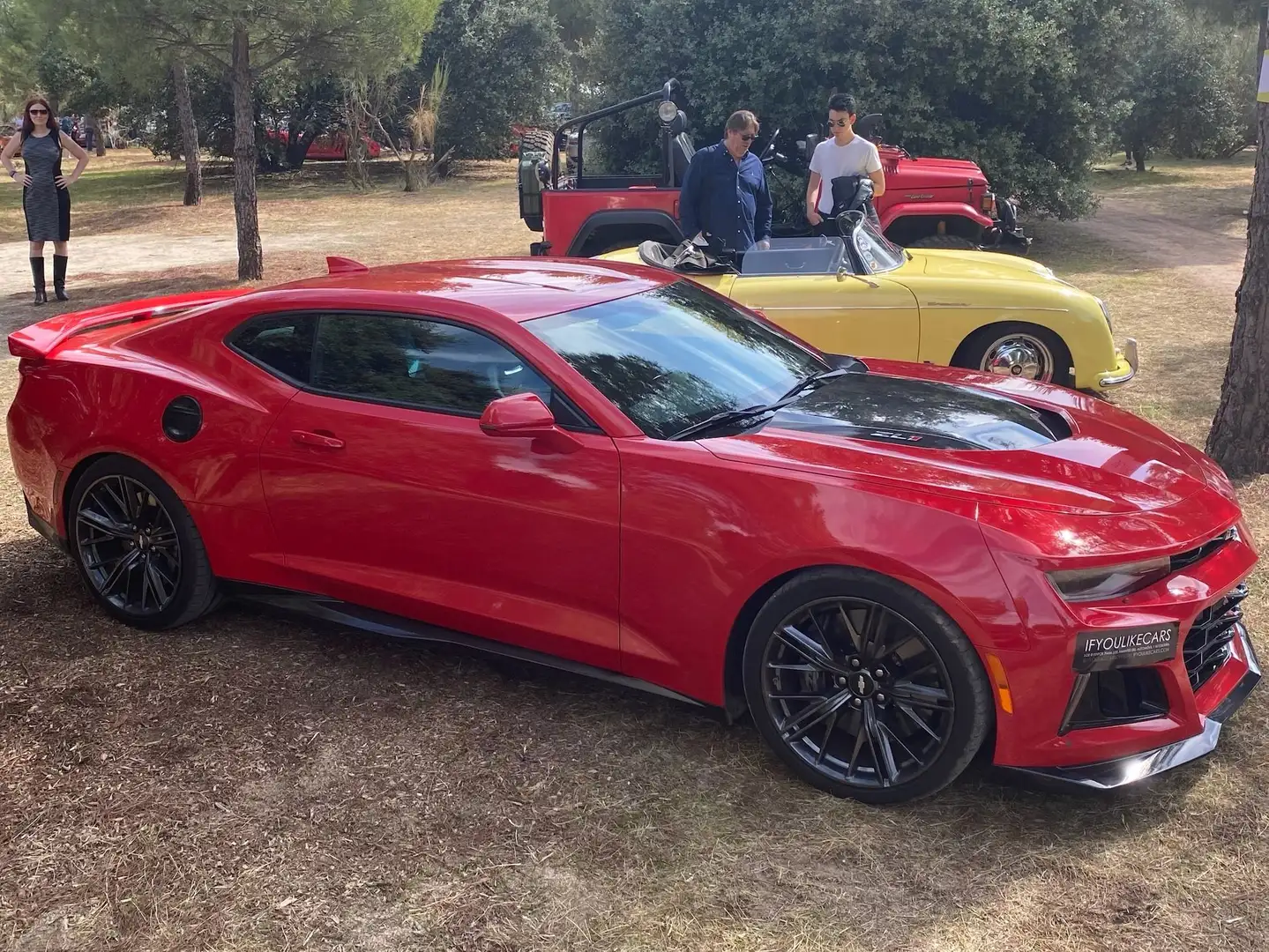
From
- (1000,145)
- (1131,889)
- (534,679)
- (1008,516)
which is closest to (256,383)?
(534,679)

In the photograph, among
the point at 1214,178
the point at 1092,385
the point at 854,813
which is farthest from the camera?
the point at 1214,178

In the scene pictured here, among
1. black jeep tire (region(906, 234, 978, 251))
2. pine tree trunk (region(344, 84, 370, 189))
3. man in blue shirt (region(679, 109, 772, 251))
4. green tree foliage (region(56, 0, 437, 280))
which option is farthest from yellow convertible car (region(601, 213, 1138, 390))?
pine tree trunk (region(344, 84, 370, 189))

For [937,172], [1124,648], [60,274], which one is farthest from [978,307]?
[60,274]

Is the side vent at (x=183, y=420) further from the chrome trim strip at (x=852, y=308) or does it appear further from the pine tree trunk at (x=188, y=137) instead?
the pine tree trunk at (x=188, y=137)

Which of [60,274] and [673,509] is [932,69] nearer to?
[60,274]

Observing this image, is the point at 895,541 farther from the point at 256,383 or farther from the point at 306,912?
the point at 256,383

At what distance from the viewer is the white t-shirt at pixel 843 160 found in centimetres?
898

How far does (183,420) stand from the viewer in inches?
168

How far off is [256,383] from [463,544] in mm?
1063

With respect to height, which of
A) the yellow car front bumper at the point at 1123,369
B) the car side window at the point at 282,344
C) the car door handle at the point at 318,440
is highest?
the car side window at the point at 282,344

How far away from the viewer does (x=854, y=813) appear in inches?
129

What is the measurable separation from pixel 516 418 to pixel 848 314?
154 inches

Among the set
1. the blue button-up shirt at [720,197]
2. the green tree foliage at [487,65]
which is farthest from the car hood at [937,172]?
the green tree foliage at [487,65]

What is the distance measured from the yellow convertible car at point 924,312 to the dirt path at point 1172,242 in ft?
19.9
